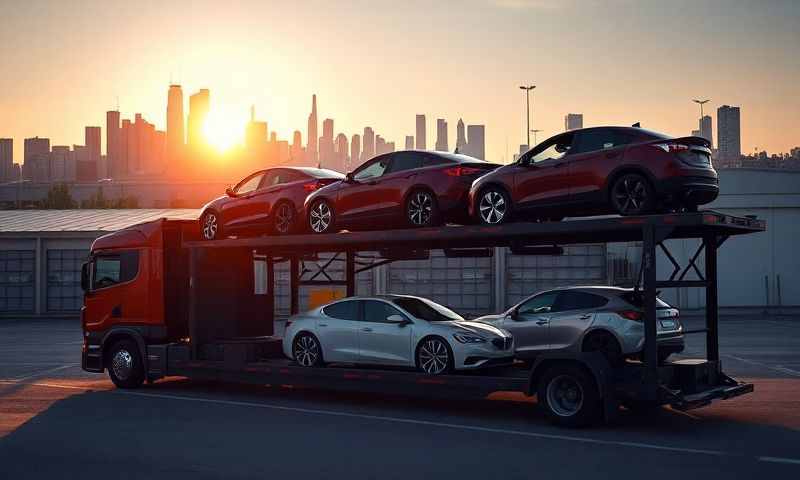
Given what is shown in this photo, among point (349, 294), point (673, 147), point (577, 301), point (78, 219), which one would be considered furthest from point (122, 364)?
point (78, 219)

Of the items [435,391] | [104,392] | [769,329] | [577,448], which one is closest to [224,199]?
[104,392]

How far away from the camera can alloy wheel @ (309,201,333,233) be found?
15.7 m

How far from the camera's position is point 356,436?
12086 millimetres

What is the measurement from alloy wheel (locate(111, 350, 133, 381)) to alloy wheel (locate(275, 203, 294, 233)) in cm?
382

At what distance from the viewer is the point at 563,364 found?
12.4 meters

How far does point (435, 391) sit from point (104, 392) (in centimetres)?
689

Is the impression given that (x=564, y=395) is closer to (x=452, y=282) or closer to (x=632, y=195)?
(x=632, y=195)

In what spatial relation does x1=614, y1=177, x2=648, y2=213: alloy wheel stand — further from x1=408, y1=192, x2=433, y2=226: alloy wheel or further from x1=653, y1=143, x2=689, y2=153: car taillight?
x1=408, y1=192, x2=433, y2=226: alloy wheel

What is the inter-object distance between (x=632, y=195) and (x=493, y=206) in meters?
2.16

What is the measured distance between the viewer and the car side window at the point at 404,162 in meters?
15.0

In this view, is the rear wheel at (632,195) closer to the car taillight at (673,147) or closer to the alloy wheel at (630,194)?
the alloy wheel at (630,194)

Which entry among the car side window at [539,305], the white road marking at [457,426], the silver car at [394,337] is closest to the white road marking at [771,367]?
the car side window at [539,305]

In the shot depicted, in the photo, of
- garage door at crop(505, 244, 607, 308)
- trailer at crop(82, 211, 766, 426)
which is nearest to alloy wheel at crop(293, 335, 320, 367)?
trailer at crop(82, 211, 766, 426)

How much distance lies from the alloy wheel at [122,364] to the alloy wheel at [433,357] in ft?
20.8
